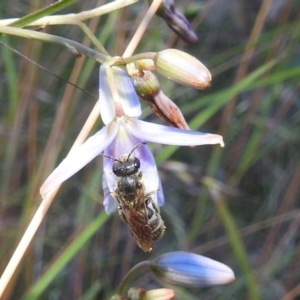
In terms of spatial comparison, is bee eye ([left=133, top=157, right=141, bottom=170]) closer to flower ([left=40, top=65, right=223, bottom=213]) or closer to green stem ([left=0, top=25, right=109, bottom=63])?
flower ([left=40, top=65, right=223, bottom=213])

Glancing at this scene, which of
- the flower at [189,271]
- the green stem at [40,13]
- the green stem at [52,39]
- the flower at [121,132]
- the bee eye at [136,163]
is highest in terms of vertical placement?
the green stem at [40,13]

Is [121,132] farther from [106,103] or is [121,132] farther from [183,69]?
[183,69]

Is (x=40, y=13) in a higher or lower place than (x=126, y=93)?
higher

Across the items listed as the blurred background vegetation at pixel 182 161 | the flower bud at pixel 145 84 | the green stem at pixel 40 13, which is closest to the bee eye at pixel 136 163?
the flower bud at pixel 145 84

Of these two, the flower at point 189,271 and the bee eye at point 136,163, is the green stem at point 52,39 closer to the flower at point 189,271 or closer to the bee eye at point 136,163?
the bee eye at point 136,163

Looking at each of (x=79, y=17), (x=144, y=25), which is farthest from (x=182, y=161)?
(x=79, y=17)

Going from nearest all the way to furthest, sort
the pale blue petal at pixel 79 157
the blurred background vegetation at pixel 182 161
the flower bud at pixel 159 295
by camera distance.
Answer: the pale blue petal at pixel 79 157
the flower bud at pixel 159 295
the blurred background vegetation at pixel 182 161
